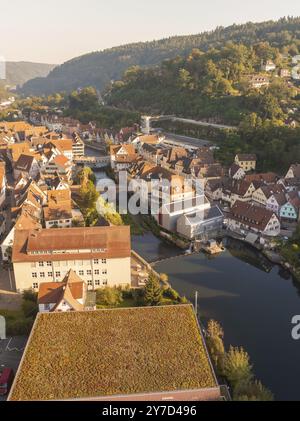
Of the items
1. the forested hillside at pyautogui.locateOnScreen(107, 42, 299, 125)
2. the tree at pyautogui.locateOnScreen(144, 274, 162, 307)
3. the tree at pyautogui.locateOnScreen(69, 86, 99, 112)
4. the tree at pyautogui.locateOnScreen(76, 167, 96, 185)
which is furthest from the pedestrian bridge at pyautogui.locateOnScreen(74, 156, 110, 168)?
the tree at pyautogui.locateOnScreen(144, 274, 162, 307)

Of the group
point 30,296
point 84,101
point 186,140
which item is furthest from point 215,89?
point 30,296

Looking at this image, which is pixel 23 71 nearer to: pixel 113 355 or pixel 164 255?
pixel 164 255

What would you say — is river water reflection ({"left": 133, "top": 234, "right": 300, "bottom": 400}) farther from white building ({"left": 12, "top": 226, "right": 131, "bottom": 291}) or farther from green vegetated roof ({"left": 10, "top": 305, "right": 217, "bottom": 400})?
green vegetated roof ({"left": 10, "top": 305, "right": 217, "bottom": 400})

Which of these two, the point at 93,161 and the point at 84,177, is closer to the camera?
the point at 84,177

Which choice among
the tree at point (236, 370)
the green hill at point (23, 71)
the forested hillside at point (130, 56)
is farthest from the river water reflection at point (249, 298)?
the green hill at point (23, 71)

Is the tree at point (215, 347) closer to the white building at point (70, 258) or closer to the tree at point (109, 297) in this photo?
the tree at point (109, 297)

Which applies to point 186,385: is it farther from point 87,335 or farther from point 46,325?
point 46,325
